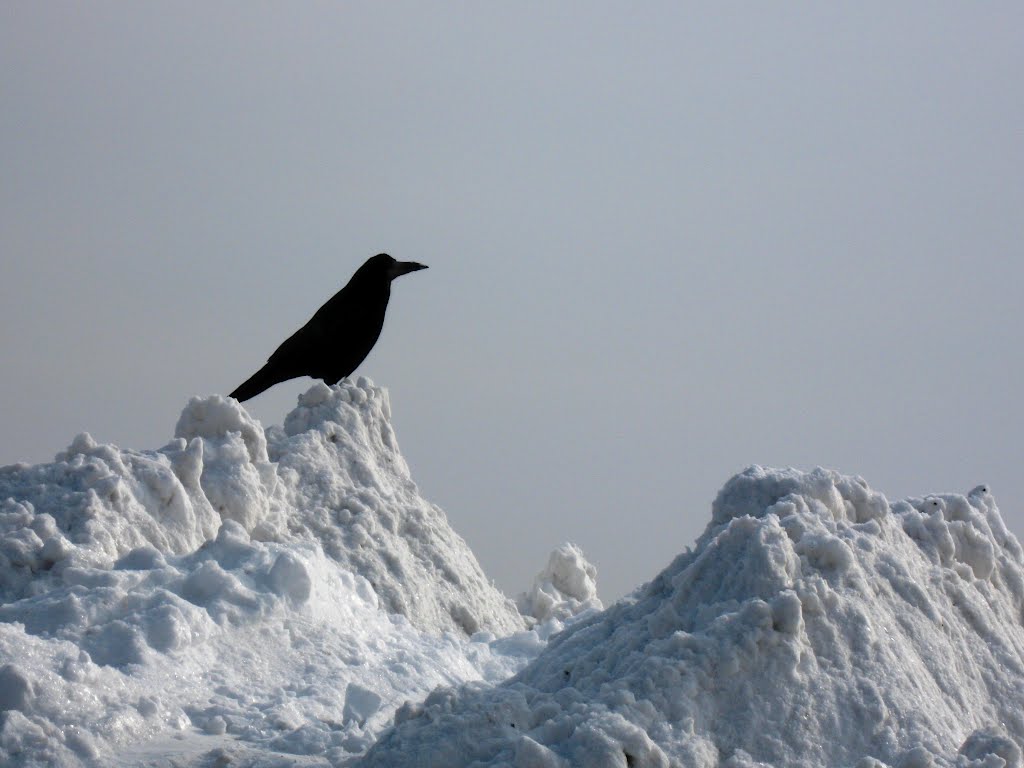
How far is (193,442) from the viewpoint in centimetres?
791

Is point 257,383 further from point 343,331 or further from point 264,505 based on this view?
Result: point 264,505

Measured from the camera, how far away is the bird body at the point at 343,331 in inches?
417

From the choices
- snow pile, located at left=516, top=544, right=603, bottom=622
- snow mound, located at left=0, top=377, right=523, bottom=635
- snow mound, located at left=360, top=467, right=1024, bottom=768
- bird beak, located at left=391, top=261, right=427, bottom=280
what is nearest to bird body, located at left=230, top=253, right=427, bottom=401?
bird beak, located at left=391, top=261, right=427, bottom=280

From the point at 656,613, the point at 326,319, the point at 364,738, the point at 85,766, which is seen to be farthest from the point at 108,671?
the point at 326,319

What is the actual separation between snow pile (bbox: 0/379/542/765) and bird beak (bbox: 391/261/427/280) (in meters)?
1.44

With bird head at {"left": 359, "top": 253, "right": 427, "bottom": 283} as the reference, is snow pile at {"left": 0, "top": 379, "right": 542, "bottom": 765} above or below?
below

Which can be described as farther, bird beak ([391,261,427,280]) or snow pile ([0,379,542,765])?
bird beak ([391,261,427,280])

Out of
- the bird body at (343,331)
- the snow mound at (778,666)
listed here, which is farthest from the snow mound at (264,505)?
the snow mound at (778,666)

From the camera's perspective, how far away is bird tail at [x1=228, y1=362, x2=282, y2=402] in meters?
11.0

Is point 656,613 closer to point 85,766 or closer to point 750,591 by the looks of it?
point 750,591

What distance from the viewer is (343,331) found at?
10586mm

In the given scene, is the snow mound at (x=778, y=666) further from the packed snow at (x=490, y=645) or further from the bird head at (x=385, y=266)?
the bird head at (x=385, y=266)

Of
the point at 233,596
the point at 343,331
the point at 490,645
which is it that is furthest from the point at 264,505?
the point at 343,331

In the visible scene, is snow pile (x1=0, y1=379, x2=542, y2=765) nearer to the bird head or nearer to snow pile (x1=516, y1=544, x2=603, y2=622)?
snow pile (x1=516, y1=544, x2=603, y2=622)
